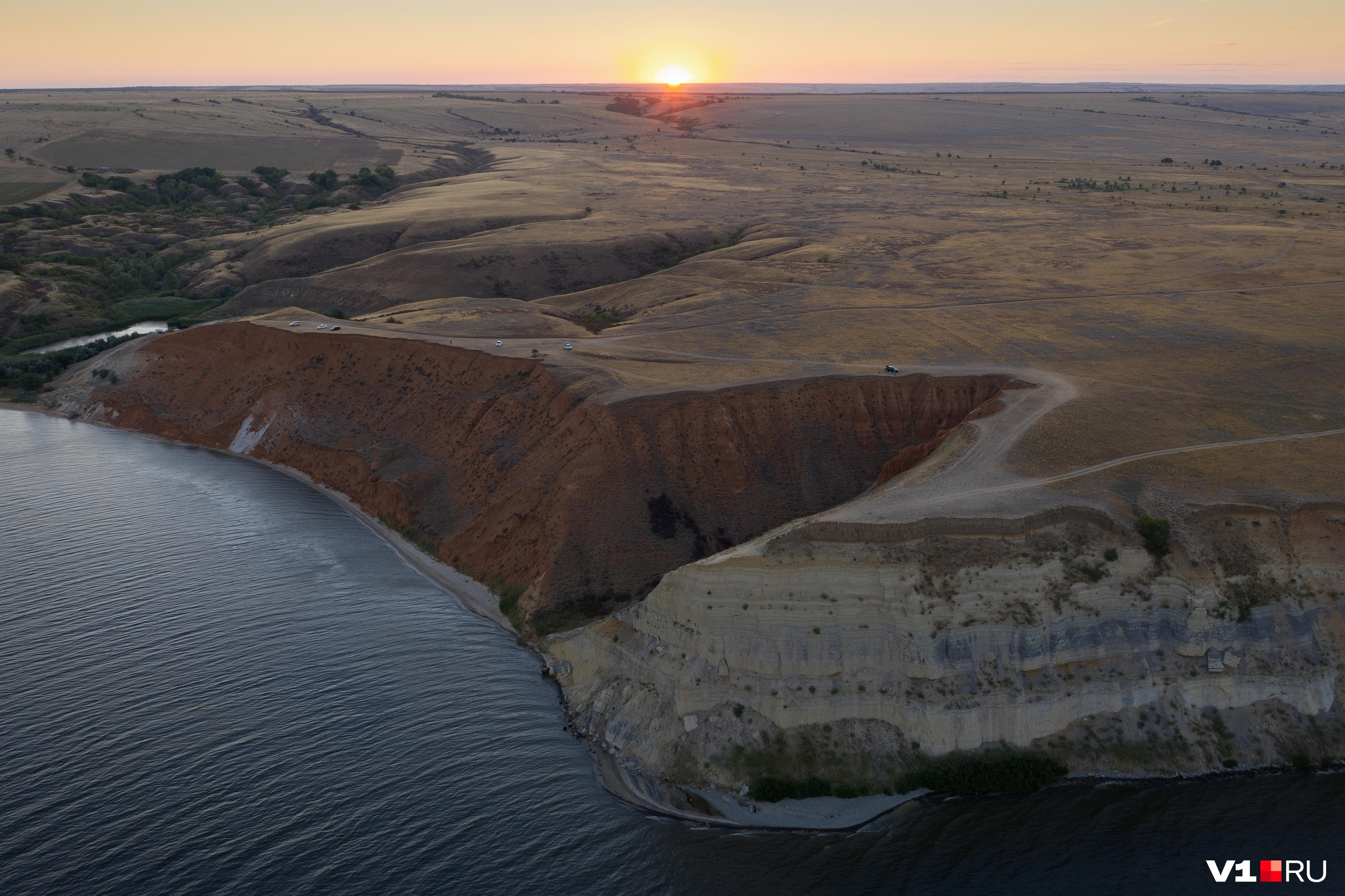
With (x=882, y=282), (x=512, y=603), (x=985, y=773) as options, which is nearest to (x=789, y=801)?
(x=985, y=773)

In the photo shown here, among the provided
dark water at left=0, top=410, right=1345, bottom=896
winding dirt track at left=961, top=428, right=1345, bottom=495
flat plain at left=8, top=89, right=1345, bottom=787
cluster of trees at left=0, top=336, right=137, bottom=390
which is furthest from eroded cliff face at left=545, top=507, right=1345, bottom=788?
cluster of trees at left=0, top=336, right=137, bottom=390

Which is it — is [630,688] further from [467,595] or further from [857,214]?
[857,214]

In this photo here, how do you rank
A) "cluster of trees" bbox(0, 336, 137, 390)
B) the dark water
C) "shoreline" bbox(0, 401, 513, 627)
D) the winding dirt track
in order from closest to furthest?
1. the dark water
2. the winding dirt track
3. "shoreline" bbox(0, 401, 513, 627)
4. "cluster of trees" bbox(0, 336, 137, 390)

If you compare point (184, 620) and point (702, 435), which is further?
point (702, 435)

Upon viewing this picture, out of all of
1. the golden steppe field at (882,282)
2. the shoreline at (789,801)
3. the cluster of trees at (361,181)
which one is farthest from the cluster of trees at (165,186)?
the shoreline at (789,801)

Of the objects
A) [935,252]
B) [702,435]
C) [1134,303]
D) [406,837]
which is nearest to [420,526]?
[702,435]

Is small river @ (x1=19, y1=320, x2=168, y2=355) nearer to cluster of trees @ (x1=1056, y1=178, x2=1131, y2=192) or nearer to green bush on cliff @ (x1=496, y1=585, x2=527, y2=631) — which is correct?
green bush on cliff @ (x1=496, y1=585, x2=527, y2=631)

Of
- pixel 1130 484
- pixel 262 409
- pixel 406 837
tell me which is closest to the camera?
pixel 406 837

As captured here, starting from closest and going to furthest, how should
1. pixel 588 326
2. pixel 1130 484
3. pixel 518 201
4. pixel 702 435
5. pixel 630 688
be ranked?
pixel 630 688
pixel 1130 484
pixel 702 435
pixel 588 326
pixel 518 201
